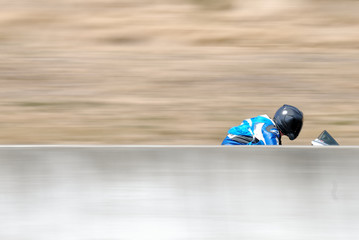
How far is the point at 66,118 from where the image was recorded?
423 inches

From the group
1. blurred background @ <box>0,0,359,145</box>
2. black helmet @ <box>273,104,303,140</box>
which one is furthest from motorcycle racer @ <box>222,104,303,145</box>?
blurred background @ <box>0,0,359,145</box>

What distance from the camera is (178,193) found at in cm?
578

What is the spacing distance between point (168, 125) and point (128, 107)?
3.44 feet

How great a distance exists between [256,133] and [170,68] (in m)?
6.13

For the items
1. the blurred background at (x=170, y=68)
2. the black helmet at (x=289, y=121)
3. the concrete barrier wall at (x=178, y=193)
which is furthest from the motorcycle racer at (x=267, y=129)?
the blurred background at (x=170, y=68)

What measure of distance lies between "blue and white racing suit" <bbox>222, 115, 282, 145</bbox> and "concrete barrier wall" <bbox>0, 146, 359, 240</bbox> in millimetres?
1018

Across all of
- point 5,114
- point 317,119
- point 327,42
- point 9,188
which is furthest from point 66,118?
point 327,42

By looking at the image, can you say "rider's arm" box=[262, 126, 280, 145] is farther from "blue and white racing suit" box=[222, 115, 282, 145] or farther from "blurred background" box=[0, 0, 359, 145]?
"blurred background" box=[0, 0, 359, 145]

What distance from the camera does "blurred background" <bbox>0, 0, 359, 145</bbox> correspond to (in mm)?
10508

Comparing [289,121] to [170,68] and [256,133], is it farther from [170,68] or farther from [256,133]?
[170,68]

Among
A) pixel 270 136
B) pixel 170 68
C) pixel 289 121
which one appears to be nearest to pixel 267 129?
pixel 270 136

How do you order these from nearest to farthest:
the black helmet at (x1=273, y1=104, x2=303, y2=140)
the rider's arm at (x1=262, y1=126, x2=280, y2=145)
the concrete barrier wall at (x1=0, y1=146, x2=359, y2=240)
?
the concrete barrier wall at (x1=0, y1=146, x2=359, y2=240)
the rider's arm at (x1=262, y1=126, x2=280, y2=145)
the black helmet at (x1=273, y1=104, x2=303, y2=140)

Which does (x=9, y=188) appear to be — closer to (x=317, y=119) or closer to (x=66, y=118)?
(x=66, y=118)

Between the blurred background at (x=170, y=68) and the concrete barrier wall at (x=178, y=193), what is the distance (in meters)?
3.79
